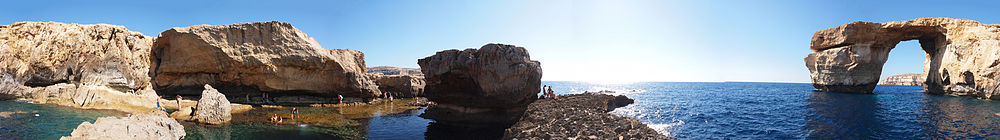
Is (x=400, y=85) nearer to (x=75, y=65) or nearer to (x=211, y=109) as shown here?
(x=75, y=65)

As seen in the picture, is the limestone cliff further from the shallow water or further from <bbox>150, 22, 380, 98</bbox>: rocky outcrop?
the shallow water

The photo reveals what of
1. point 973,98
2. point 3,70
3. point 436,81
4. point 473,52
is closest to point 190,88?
point 3,70

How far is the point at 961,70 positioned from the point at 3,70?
84.6m

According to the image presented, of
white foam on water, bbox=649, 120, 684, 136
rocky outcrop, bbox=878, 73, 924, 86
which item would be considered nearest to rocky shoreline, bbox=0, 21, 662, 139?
white foam on water, bbox=649, 120, 684, 136

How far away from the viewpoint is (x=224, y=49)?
33.3 metres

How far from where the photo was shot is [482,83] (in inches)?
811

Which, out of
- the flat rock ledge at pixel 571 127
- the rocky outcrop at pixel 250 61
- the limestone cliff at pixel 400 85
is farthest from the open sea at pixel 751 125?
the limestone cliff at pixel 400 85

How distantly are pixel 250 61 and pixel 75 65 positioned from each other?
40.7 ft

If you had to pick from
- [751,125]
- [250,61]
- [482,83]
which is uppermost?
[250,61]

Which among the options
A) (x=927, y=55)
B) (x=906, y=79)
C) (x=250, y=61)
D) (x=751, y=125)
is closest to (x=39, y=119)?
(x=250, y=61)

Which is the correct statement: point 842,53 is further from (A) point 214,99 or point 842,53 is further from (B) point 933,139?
(A) point 214,99

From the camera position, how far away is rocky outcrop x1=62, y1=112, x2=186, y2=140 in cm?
1302

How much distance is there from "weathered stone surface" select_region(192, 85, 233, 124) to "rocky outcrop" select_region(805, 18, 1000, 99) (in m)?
60.5

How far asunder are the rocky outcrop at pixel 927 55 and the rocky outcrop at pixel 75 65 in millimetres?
70789
